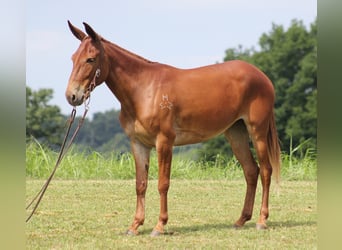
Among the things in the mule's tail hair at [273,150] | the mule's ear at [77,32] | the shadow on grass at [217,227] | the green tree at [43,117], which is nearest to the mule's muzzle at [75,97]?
the mule's ear at [77,32]

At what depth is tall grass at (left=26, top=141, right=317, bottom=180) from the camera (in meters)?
11.3

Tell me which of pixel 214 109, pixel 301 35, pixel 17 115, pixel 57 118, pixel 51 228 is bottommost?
pixel 51 228

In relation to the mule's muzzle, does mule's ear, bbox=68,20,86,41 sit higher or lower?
higher

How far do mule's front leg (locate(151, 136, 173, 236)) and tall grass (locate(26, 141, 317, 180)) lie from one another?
16.7ft

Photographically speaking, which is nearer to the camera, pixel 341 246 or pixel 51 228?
pixel 341 246

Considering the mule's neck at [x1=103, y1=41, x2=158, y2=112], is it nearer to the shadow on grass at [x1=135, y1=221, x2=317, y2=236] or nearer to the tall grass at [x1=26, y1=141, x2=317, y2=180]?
the shadow on grass at [x1=135, y1=221, x2=317, y2=236]

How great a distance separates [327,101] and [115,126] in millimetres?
58367

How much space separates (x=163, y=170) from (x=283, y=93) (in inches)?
1305

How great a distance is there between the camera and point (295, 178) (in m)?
11.3

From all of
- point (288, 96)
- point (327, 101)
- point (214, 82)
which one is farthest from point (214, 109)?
point (288, 96)

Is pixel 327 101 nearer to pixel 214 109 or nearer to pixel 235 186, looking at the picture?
pixel 214 109

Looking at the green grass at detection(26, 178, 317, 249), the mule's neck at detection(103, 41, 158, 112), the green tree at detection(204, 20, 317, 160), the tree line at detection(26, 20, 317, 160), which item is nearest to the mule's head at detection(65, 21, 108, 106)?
the mule's neck at detection(103, 41, 158, 112)

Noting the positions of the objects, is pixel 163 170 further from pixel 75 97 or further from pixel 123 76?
pixel 75 97

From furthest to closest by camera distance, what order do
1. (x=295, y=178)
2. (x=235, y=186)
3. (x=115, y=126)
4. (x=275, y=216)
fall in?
(x=115, y=126) < (x=295, y=178) < (x=235, y=186) < (x=275, y=216)
